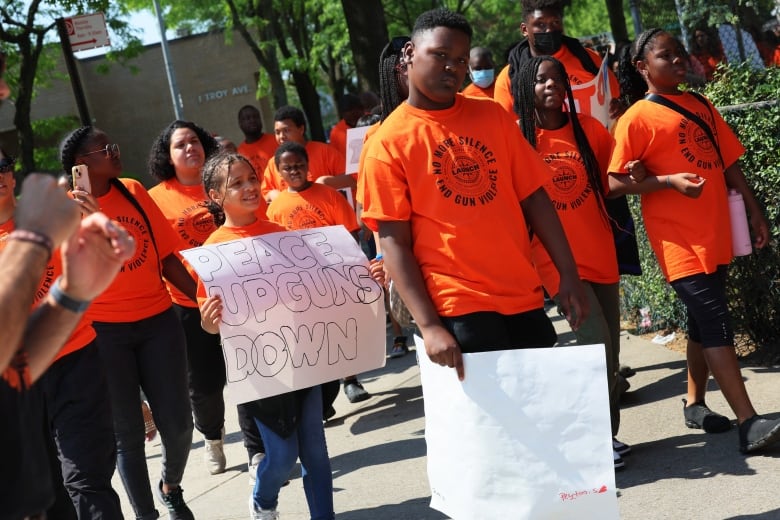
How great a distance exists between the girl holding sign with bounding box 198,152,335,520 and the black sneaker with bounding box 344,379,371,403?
9.56ft

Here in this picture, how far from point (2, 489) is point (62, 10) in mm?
17343

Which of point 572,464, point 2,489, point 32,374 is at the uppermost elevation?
point 32,374

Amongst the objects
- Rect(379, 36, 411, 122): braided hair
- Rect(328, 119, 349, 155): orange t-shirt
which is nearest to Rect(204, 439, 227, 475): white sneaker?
Rect(379, 36, 411, 122): braided hair

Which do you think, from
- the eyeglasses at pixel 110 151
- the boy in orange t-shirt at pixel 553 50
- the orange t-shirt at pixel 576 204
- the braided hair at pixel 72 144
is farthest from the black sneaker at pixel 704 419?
the braided hair at pixel 72 144

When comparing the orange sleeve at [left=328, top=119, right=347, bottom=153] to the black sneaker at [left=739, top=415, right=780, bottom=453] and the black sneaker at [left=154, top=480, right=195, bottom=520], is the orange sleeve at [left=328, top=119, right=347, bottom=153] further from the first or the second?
the black sneaker at [left=739, top=415, right=780, bottom=453]

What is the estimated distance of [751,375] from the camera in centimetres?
625

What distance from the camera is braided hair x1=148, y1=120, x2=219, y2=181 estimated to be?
640 cm

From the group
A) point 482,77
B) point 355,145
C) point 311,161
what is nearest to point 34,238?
point 355,145

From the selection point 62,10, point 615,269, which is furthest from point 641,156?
point 62,10

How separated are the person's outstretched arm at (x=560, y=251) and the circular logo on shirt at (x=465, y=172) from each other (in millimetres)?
252

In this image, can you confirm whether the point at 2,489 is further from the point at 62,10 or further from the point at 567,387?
the point at 62,10

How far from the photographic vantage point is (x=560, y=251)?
4.10m

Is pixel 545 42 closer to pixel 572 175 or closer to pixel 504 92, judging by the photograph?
pixel 504 92

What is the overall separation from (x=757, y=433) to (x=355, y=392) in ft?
11.7
